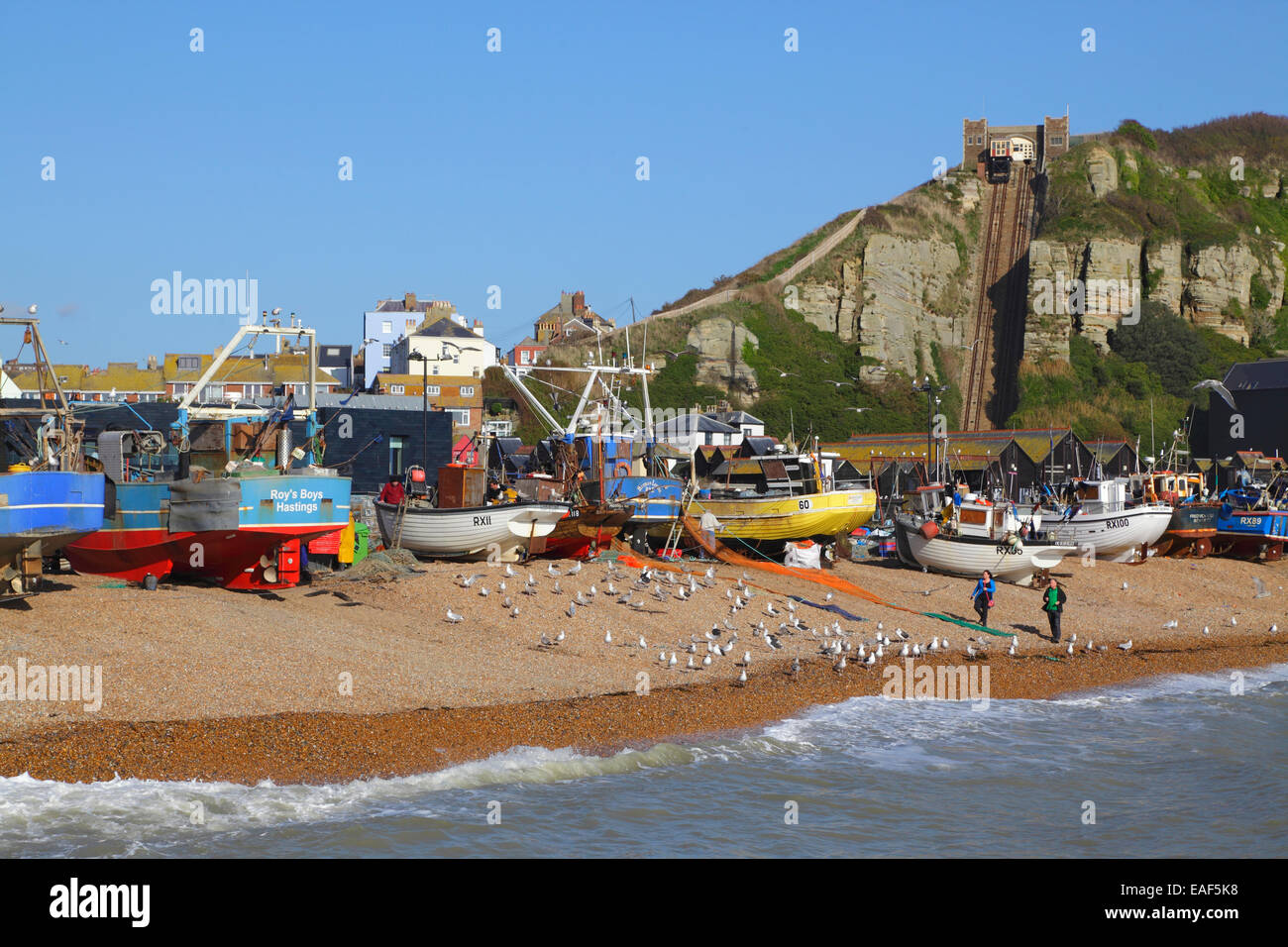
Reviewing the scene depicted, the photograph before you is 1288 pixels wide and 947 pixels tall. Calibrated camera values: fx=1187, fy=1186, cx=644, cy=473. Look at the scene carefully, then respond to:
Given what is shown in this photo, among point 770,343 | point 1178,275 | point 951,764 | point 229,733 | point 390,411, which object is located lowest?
point 951,764

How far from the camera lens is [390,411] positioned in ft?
150

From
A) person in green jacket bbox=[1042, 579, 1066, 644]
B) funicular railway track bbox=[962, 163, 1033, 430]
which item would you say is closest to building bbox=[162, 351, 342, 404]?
funicular railway track bbox=[962, 163, 1033, 430]

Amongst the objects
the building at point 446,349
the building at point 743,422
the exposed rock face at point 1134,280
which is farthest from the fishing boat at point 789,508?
the exposed rock face at point 1134,280

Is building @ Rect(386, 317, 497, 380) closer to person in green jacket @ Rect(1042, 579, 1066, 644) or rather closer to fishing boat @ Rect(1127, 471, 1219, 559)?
fishing boat @ Rect(1127, 471, 1219, 559)

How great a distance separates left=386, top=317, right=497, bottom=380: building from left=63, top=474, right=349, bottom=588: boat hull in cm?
6371

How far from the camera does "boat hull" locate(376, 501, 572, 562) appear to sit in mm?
29250

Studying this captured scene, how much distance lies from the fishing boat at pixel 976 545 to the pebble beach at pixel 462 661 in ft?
9.95

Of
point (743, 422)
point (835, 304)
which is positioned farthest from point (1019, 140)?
point (743, 422)

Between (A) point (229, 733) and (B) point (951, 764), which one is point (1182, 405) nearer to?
(B) point (951, 764)

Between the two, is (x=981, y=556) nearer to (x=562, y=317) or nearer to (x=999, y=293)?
(x=999, y=293)

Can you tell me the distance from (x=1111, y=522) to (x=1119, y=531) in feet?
1.49

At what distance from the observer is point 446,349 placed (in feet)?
298
